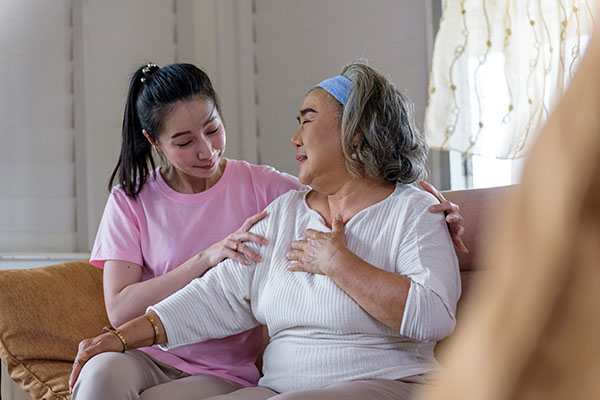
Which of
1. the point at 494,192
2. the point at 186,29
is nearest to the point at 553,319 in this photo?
the point at 494,192

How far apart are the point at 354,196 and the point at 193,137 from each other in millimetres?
533

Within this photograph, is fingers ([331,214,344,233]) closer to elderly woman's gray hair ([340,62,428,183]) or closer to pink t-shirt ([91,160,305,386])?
elderly woman's gray hair ([340,62,428,183])

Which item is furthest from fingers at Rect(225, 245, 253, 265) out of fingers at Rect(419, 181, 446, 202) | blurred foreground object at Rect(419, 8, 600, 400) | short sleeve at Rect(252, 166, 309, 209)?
blurred foreground object at Rect(419, 8, 600, 400)

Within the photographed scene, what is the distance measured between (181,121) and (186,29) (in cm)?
208

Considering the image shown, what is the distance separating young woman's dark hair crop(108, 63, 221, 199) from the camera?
2.01 metres

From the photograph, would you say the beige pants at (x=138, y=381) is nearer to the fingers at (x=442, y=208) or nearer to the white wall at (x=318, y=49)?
the fingers at (x=442, y=208)

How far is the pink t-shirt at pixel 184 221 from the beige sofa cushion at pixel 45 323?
26 centimetres

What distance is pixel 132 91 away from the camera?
83.4 inches

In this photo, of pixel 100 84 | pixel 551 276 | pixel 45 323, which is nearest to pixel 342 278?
pixel 45 323

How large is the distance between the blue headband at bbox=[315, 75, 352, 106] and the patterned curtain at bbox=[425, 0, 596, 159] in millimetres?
1198

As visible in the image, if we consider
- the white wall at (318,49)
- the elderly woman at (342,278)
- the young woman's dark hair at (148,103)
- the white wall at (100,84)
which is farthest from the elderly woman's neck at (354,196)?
the white wall at (100,84)

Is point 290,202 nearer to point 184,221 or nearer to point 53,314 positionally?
point 184,221

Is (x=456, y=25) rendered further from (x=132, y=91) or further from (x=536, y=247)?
(x=536, y=247)

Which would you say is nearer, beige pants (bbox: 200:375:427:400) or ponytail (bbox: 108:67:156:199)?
beige pants (bbox: 200:375:427:400)
